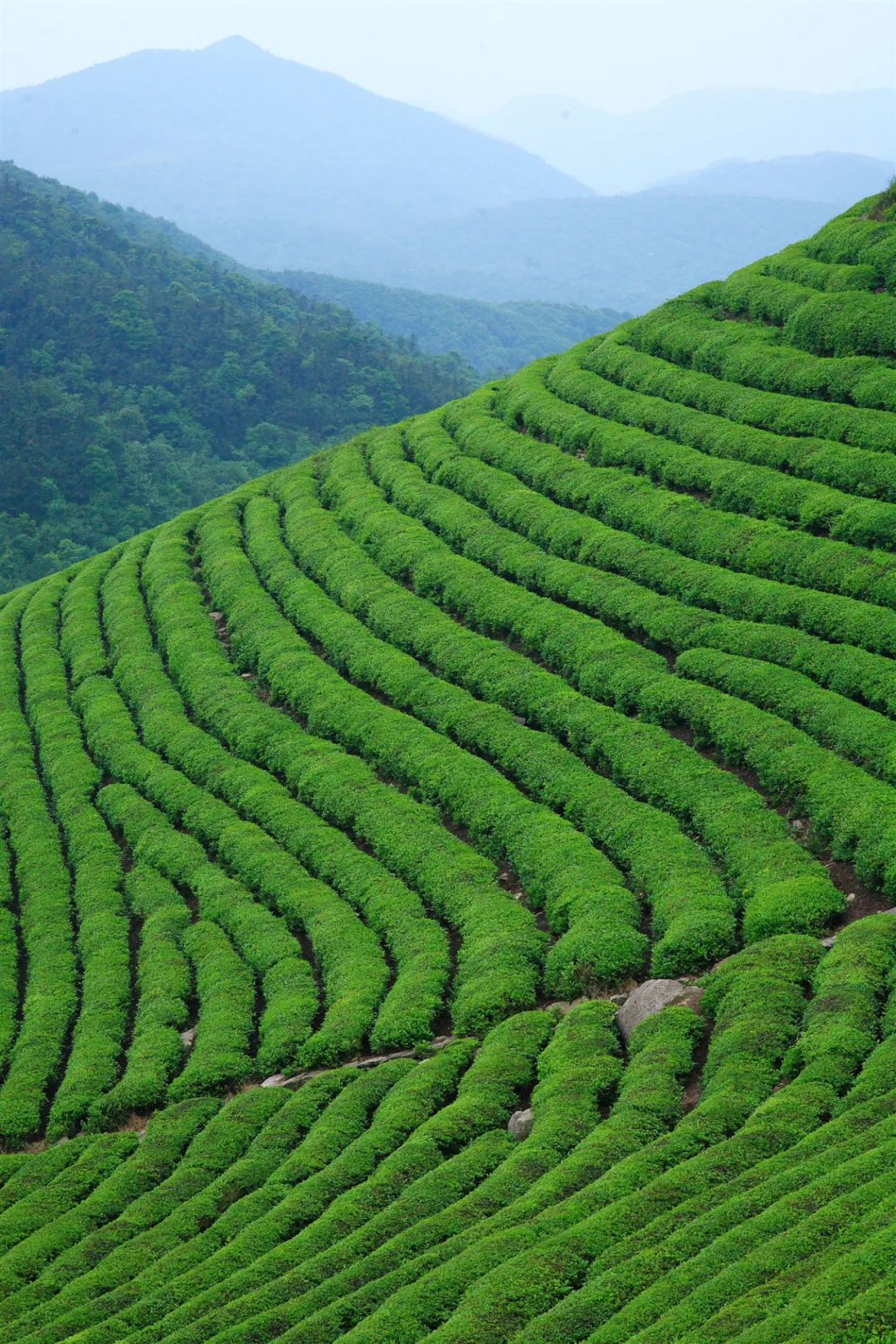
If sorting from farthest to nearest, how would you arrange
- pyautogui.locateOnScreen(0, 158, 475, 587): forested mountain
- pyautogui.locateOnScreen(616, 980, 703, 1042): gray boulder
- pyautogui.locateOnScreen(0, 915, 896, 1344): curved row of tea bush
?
1. pyautogui.locateOnScreen(0, 158, 475, 587): forested mountain
2. pyautogui.locateOnScreen(616, 980, 703, 1042): gray boulder
3. pyautogui.locateOnScreen(0, 915, 896, 1344): curved row of tea bush

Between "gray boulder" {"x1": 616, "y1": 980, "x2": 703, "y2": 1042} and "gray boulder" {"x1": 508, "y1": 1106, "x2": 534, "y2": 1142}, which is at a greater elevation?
"gray boulder" {"x1": 616, "y1": 980, "x2": 703, "y2": 1042}

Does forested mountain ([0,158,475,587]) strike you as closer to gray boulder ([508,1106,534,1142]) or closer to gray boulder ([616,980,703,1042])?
gray boulder ([616,980,703,1042])

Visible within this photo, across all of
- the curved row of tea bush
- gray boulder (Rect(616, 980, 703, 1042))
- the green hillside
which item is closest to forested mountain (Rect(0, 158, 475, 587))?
the green hillside

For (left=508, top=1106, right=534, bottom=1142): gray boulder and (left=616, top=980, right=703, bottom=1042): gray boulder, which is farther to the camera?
(left=616, top=980, right=703, bottom=1042): gray boulder

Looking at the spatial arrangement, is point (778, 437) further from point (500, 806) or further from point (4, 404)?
point (4, 404)

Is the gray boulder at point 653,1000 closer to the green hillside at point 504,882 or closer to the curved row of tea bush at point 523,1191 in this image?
the green hillside at point 504,882

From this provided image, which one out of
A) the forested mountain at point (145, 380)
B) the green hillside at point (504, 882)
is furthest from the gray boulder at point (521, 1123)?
the forested mountain at point (145, 380)
